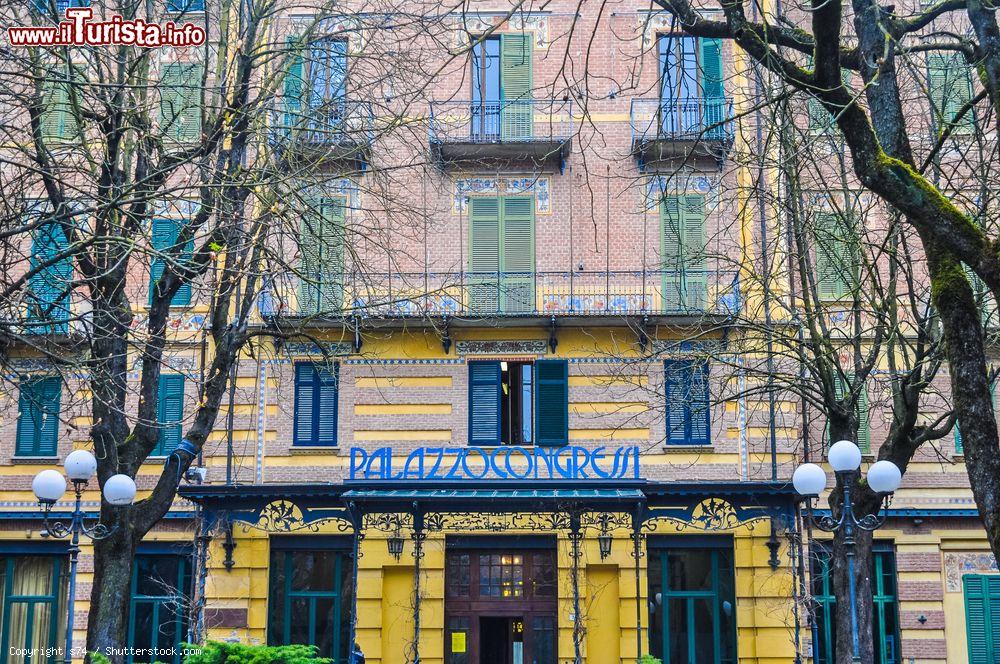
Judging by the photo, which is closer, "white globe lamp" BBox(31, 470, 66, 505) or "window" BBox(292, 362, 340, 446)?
"white globe lamp" BBox(31, 470, 66, 505)

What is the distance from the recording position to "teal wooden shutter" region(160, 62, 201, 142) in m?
15.2

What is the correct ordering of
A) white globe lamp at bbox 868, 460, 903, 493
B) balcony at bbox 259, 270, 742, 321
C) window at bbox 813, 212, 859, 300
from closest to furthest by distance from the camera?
white globe lamp at bbox 868, 460, 903, 493 → window at bbox 813, 212, 859, 300 → balcony at bbox 259, 270, 742, 321

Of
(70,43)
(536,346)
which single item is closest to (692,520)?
(536,346)

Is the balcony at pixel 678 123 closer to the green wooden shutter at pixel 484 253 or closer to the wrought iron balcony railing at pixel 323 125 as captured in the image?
the green wooden shutter at pixel 484 253

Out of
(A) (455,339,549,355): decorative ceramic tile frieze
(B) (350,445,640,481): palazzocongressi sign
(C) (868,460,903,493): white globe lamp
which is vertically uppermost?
(A) (455,339,549,355): decorative ceramic tile frieze

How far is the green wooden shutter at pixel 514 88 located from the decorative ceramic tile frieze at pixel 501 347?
448cm

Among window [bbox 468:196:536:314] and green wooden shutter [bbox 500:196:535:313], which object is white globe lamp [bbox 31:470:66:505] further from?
green wooden shutter [bbox 500:196:535:313]

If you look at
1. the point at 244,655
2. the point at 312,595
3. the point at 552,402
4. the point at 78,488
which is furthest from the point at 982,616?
the point at 244,655

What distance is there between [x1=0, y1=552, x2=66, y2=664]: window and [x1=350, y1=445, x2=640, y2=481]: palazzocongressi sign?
23.6ft

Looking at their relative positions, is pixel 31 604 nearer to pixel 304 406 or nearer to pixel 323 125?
pixel 304 406

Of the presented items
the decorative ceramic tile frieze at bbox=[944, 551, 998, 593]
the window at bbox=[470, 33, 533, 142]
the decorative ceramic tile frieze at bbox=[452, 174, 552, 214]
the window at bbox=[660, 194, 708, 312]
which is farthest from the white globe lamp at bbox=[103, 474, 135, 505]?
the decorative ceramic tile frieze at bbox=[944, 551, 998, 593]

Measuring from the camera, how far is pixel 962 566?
77.9 ft

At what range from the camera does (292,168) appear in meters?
17.1

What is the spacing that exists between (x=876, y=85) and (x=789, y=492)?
12.6m
